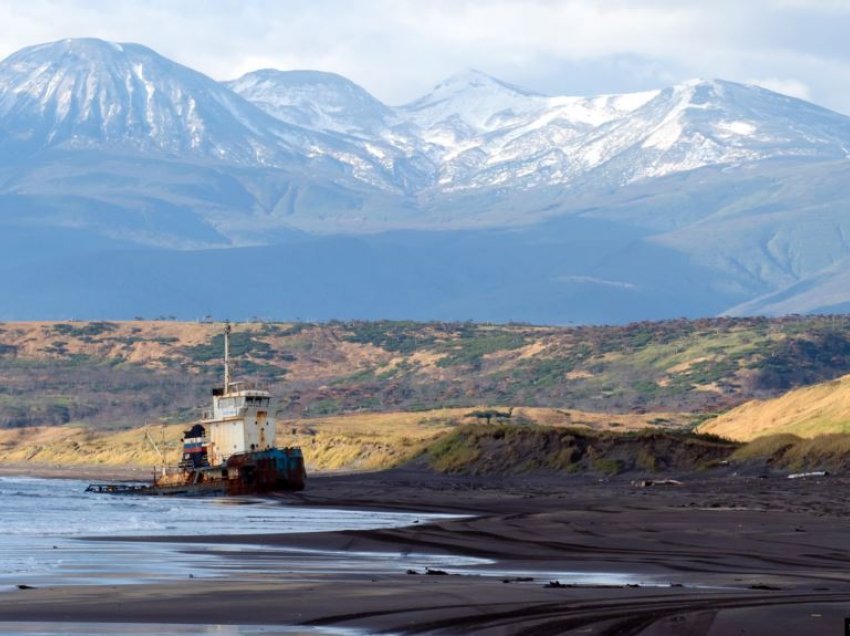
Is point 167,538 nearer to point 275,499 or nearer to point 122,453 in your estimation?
point 275,499

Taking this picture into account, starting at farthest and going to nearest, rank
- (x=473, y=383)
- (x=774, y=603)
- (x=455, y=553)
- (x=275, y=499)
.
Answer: (x=473, y=383), (x=275, y=499), (x=455, y=553), (x=774, y=603)

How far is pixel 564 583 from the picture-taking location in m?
35.5

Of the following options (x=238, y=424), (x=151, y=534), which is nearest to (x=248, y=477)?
(x=238, y=424)

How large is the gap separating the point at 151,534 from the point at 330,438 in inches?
3077

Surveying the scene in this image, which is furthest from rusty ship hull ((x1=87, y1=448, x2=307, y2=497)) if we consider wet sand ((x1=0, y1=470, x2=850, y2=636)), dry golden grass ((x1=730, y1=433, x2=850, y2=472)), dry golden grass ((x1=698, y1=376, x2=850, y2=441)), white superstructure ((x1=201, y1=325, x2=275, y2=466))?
dry golden grass ((x1=698, y1=376, x2=850, y2=441))

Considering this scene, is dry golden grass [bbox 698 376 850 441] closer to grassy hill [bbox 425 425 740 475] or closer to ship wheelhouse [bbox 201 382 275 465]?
grassy hill [bbox 425 425 740 475]

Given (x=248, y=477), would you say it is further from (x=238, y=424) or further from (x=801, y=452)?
(x=801, y=452)

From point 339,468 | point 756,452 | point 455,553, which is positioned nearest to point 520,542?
point 455,553

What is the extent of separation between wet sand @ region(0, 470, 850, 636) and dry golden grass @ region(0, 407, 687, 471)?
5498 centimetres

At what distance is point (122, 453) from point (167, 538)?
324 feet

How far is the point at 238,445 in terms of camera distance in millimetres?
88750

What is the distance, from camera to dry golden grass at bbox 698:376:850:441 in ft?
292

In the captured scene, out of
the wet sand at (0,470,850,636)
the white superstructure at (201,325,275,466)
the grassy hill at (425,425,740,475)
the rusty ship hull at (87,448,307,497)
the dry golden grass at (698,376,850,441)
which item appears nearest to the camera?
the wet sand at (0,470,850,636)

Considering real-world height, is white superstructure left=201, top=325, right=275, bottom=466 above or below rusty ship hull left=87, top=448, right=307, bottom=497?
above
